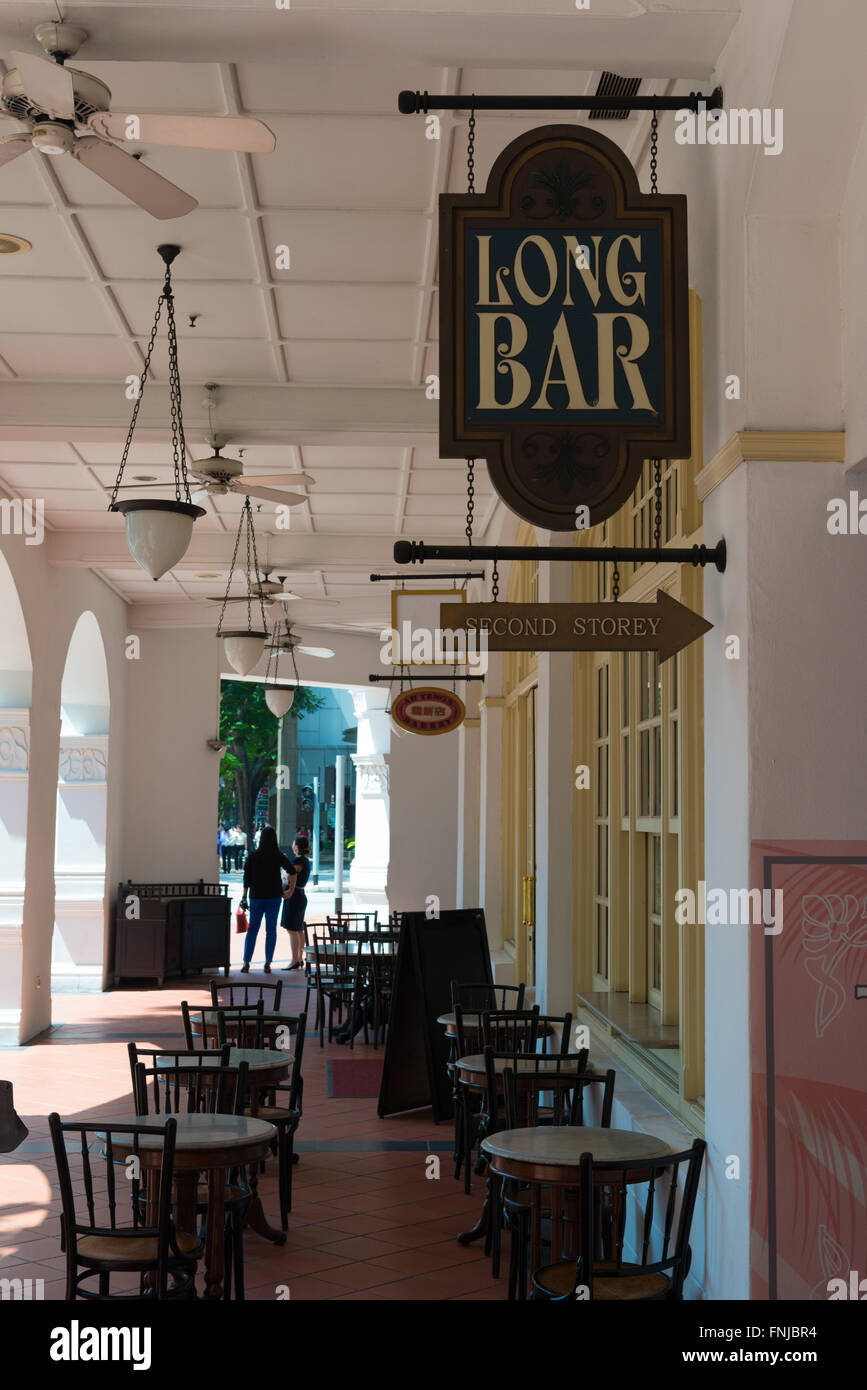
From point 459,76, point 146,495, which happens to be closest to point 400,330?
point 459,76

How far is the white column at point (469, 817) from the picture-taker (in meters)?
13.2

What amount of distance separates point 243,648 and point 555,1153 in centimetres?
542

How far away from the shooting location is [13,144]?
3537mm

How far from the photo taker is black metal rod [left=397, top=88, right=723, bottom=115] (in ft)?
11.9

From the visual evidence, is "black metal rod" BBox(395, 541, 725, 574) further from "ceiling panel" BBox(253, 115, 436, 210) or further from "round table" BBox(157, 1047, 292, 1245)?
"round table" BBox(157, 1047, 292, 1245)

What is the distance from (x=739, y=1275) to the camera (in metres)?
3.34

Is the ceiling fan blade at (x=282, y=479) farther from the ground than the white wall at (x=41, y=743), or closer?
farther from the ground

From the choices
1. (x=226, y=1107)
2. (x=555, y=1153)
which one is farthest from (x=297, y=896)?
(x=555, y=1153)

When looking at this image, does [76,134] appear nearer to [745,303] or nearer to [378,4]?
[378,4]

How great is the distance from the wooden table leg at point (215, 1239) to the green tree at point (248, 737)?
964 inches

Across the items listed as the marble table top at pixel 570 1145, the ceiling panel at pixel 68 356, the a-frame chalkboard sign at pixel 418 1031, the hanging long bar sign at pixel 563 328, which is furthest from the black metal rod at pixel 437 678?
the hanging long bar sign at pixel 563 328

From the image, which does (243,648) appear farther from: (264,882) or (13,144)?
(264,882)

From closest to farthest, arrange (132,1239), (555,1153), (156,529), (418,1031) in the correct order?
(555,1153)
(132,1239)
(156,529)
(418,1031)

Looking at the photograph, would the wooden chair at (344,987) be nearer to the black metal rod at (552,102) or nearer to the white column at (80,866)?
the white column at (80,866)
